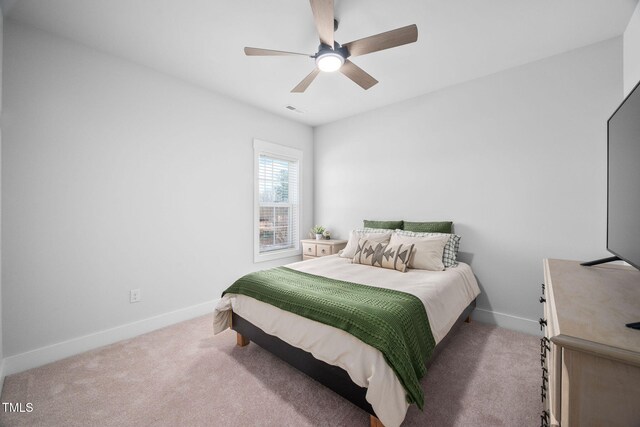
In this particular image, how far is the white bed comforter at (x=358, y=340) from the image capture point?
1.28 metres

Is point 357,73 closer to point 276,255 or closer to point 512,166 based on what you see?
point 512,166

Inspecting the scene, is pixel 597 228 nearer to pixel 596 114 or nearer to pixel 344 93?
pixel 596 114

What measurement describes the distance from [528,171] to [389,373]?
2447 millimetres

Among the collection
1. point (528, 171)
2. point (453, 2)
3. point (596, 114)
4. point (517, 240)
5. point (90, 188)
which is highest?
point (453, 2)

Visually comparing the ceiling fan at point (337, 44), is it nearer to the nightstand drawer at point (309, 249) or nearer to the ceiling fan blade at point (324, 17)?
the ceiling fan blade at point (324, 17)

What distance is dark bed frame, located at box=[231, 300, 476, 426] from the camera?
1.41m

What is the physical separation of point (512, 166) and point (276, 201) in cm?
299

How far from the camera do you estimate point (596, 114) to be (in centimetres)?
225

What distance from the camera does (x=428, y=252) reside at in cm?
258

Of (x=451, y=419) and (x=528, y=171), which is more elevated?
(x=528, y=171)

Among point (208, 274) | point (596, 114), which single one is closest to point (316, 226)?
point (208, 274)

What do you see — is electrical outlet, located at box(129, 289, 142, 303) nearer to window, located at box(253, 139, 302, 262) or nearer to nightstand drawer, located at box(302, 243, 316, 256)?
window, located at box(253, 139, 302, 262)

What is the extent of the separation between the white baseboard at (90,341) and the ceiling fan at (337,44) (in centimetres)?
266

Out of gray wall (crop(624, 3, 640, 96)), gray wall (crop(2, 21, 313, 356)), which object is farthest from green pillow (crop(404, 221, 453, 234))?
gray wall (crop(2, 21, 313, 356))
